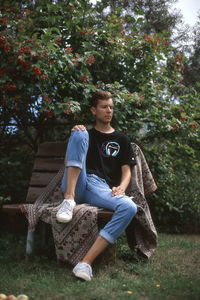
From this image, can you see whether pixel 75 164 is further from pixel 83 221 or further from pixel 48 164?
pixel 48 164

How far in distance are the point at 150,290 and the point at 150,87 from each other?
101 inches

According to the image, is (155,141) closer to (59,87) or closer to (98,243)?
(59,87)

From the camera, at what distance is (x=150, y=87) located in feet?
15.3

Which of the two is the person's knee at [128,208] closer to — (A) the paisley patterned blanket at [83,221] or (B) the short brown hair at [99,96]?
(A) the paisley patterned blanket at [83,221]

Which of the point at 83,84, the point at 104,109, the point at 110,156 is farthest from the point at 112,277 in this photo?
the point at 83,84

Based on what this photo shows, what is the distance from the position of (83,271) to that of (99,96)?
1695mm

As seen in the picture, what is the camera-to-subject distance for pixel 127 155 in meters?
3.80

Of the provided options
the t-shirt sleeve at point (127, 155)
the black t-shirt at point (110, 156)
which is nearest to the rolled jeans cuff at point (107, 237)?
the black t-shirt at point (110, 156)

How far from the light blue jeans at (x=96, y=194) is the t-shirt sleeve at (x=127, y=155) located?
0.94ft

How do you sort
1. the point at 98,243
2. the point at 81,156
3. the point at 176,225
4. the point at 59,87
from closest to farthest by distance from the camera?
1. the point at 98,243
2. the point at 81,156
3. the point at 59,87
4. the point at 176,225

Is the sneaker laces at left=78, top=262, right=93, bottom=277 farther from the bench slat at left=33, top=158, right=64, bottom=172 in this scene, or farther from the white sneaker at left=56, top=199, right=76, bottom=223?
the bench slat at left=33, top=158, right=64, bottom=172

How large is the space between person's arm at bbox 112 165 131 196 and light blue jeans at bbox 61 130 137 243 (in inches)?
2.2

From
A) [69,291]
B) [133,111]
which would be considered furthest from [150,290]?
[133,111]

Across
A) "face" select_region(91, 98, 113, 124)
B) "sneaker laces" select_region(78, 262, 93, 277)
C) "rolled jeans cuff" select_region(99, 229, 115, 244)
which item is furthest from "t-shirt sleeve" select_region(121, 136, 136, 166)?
"sneaker laces" select_region(78, 262, 93, 277)
